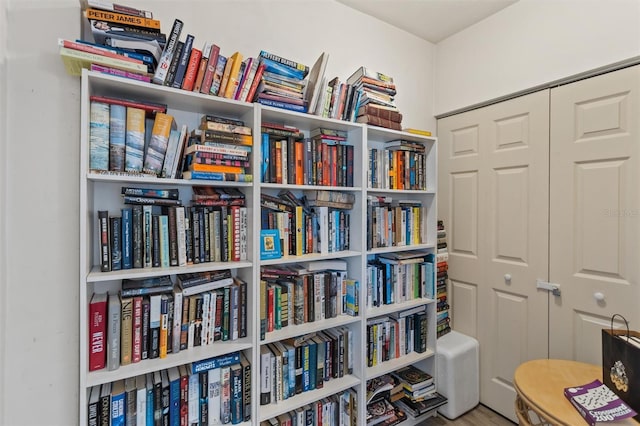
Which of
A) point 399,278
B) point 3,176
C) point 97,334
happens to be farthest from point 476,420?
point 3,176

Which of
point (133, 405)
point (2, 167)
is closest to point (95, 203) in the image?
point (2, 167)

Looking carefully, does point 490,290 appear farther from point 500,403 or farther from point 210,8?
point 210,8

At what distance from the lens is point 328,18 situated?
6.21ft

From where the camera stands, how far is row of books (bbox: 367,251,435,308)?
1.85m

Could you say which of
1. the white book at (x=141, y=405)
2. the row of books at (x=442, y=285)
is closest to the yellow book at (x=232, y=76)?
the white book at (x=141, y=405)

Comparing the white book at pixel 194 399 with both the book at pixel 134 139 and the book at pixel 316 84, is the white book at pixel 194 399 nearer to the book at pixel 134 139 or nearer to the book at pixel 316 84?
the book at pixel 134 139

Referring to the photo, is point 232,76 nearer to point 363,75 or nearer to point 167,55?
point 167,55

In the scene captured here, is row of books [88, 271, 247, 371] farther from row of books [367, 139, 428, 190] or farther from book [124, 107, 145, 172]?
row of books [367, 139, 428, 190]

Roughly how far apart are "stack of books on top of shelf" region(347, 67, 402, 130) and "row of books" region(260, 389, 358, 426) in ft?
4.95

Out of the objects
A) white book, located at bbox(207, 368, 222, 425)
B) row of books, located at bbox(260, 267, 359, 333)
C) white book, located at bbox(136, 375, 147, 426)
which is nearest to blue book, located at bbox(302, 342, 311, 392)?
row of books, located at bbox(260, 267, 359, 333)

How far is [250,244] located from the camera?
137cm

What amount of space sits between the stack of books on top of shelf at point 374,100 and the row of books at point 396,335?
45.6 inches

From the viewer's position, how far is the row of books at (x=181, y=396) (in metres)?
1.14

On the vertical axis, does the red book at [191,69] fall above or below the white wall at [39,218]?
above
